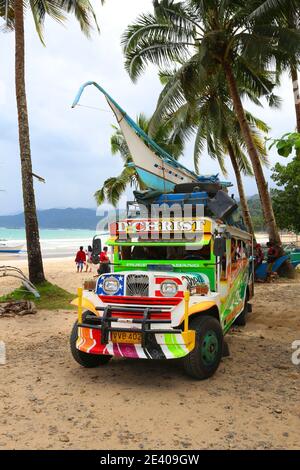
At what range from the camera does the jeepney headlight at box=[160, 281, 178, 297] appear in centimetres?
576

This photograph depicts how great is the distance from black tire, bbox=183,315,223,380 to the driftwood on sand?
599cm

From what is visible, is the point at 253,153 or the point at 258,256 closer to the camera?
the point at 253,153

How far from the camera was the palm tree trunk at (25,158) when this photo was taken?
12.6 meters

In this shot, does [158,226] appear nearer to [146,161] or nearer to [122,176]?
[146,161]

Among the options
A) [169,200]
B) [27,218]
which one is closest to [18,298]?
[27,218]

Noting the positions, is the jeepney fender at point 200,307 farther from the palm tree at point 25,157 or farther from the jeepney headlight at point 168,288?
the palm tree at point 25,157

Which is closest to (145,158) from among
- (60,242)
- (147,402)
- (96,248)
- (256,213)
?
(96,248)

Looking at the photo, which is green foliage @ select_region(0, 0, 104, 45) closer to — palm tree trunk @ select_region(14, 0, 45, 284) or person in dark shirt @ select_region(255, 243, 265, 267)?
palm tree trunk @ select_region(14, 0, 45, 284)

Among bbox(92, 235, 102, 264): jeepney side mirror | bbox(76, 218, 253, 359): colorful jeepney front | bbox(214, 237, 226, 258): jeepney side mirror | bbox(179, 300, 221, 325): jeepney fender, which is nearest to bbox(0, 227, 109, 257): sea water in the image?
bbox(92, 235, 102, 264): jeepney side mirror

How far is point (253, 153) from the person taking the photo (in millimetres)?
16234

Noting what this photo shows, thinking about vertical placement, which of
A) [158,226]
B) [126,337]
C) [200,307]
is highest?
[158,226]

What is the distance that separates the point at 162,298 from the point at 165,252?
1.39 meters

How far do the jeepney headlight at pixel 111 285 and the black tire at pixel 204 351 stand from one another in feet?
3.80

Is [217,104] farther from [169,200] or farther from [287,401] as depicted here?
Result: [287,401]
